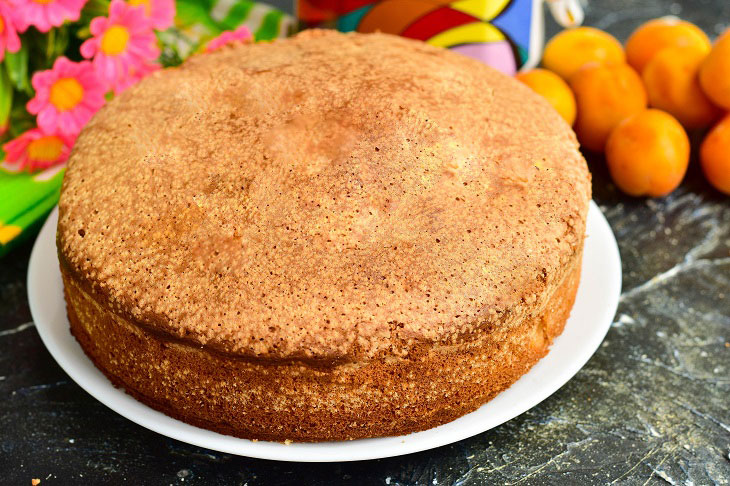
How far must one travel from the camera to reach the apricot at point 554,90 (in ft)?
5.06

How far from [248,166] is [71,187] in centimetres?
25

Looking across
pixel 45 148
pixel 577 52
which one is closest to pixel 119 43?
pixel 45 148

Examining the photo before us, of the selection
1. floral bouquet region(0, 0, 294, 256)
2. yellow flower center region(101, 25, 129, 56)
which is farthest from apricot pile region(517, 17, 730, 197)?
yellow flower center region(101, 25, 129, 56)

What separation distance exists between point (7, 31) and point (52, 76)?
0.10 metres

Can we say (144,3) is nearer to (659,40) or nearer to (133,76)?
(133,76)

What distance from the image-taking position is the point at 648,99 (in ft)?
5.27

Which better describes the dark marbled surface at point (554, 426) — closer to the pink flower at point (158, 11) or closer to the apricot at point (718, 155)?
the apricot at point (718, 155)

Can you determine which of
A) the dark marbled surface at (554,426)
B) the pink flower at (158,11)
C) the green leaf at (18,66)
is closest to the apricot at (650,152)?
the dark marbled surface at (554,426)

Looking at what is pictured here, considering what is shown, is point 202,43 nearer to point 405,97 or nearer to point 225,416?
point 405,97

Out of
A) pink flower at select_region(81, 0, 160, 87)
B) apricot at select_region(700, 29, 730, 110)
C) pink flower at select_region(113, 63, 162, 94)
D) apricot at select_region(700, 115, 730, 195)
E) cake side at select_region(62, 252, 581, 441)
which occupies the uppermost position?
pink flower at select_region(81, 0, 160, 87)

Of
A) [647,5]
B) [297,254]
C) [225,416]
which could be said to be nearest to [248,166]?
[297,254]

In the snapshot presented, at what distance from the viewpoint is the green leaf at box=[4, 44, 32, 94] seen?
1.43 meters

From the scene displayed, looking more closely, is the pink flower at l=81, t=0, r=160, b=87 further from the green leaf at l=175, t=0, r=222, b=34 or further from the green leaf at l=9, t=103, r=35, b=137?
the green leaf at l=175, t=0, r=222, b=34

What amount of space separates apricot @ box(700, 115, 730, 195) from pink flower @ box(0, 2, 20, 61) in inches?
49.3
